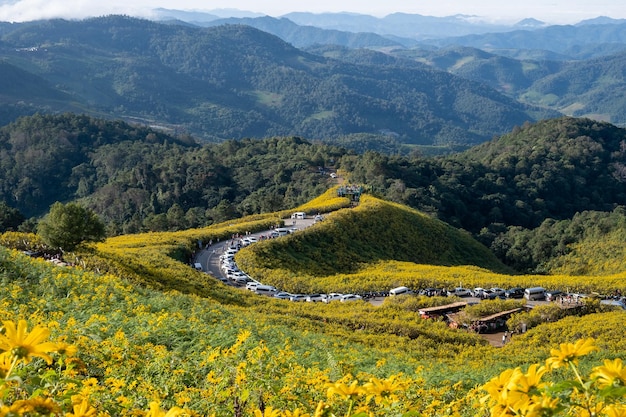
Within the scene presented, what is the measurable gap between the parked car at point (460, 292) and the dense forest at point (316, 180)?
28232mm

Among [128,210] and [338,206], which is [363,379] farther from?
[128,210]

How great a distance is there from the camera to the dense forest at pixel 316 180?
62781mm

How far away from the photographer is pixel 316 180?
7188 cm

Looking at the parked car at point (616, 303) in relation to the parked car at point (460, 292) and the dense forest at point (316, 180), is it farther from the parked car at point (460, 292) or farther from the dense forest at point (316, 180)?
the dense forest at point (316, 180)

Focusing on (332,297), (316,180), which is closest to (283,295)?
(332,297)

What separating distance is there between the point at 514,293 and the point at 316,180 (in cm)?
4459

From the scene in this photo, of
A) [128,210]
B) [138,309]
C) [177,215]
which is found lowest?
[128,210]

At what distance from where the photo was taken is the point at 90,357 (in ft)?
24.6

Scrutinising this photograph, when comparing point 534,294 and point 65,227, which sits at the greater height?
point 65,227

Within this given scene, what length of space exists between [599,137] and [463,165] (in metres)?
35.0

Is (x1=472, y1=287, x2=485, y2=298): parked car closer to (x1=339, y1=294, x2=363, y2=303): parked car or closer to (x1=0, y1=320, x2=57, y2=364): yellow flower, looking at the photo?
(x1=339, y1=294, x2=363, y2=303): parked car

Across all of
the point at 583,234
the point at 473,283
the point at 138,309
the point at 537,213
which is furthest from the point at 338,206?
the point at 537,213

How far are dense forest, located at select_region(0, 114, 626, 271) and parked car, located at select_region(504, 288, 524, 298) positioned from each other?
26974 millimetres

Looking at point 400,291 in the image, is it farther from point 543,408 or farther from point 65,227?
point 543,408
